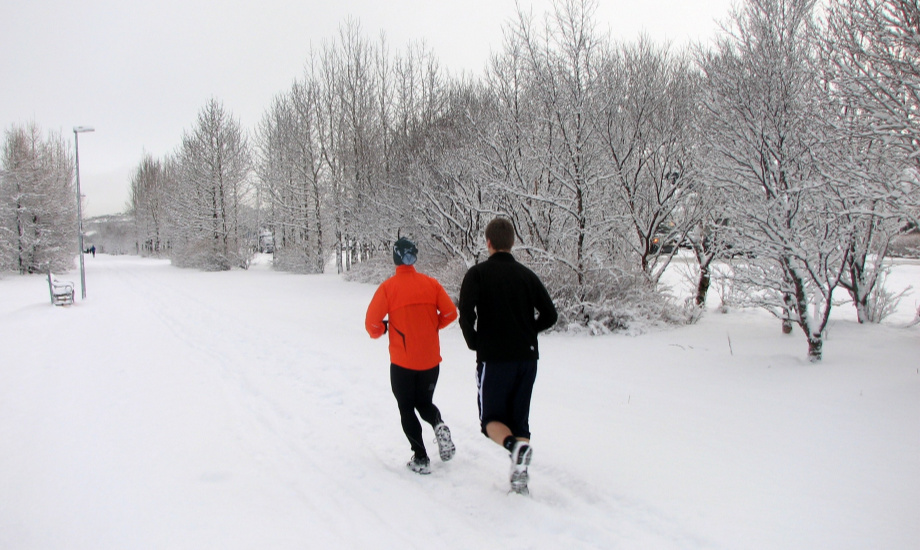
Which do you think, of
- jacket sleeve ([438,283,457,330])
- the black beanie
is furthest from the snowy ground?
the black beanie

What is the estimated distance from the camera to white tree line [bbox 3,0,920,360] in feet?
20.3

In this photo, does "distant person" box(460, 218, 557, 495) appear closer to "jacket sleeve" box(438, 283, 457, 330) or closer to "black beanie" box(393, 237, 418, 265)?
"jacket sleeve" box(438, 283, 457, 330)

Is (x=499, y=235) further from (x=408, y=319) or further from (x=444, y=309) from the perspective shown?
(x=408, y=319)

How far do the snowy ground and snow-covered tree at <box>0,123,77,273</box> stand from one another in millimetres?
28288

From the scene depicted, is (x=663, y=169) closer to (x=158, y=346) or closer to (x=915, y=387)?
(x=915, y=387)

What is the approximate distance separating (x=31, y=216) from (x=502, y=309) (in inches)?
1470

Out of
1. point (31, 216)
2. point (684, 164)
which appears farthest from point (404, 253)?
point (31, 216)

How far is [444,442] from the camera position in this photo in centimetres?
381

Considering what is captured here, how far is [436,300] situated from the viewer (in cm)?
374

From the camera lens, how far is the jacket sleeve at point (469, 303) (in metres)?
3.33

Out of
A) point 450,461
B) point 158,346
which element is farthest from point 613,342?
point 158,346

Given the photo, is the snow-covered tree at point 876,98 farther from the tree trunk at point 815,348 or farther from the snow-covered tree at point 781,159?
the tree trunk at point 815,348

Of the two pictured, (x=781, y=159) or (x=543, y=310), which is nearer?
(x=543, y=310)

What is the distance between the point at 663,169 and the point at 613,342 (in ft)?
15.1
